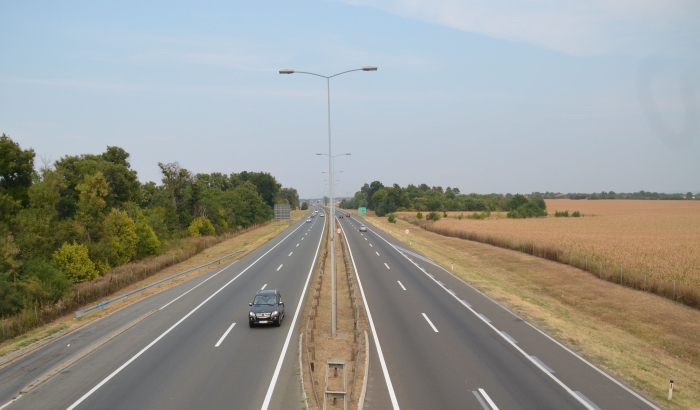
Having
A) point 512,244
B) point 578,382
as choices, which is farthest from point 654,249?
point 578,382

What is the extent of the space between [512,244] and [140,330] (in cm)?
4354

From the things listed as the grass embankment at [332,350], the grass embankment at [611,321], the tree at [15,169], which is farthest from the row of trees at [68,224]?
the grass embankment at [611,321]

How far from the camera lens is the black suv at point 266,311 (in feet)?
69.3

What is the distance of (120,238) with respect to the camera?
44875 mm

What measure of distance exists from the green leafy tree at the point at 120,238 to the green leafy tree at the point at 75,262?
6.03 m

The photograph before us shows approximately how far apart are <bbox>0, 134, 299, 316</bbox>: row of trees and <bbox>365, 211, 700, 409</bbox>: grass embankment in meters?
27.5

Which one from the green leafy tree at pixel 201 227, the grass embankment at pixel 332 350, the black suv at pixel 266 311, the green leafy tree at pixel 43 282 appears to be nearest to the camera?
the grass embankment at pixel 332 350

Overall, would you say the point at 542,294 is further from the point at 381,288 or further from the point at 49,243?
the point at 49,243

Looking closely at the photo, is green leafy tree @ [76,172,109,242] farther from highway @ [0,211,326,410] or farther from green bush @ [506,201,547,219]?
green bush @ [506,201,547,219]

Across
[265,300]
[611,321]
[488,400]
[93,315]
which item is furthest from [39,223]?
[611,321]

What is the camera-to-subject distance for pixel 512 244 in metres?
55.1

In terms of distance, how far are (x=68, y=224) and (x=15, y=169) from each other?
7.11m

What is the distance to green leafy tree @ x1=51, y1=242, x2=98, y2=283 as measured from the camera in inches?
1359

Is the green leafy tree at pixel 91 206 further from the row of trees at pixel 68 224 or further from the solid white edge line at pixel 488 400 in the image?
the solid white edge line at pixel 488 400
